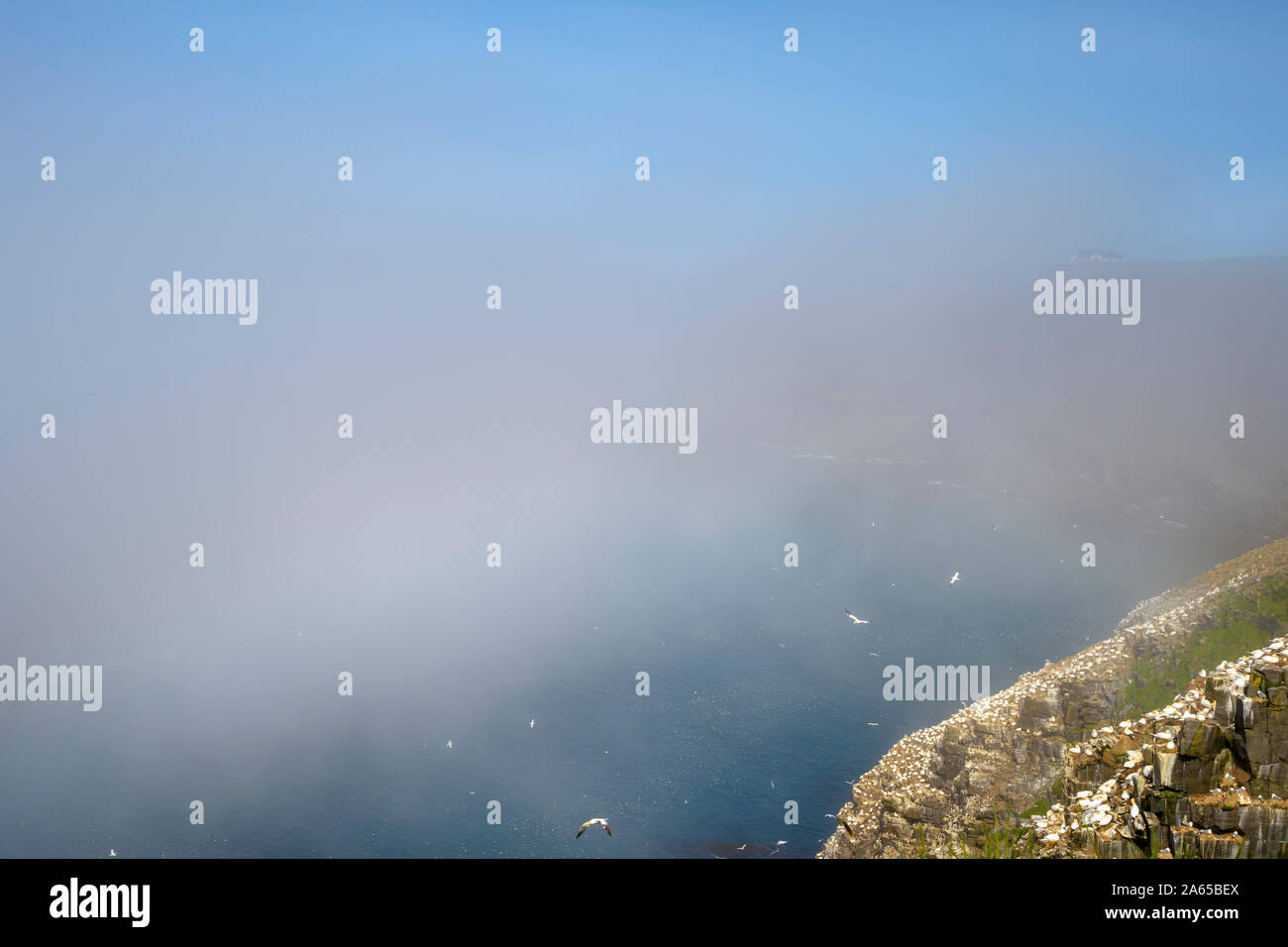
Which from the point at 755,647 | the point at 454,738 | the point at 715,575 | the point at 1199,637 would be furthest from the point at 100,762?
the point at 1199,637

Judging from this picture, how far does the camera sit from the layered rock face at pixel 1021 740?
138 ft

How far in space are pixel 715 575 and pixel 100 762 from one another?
86.7 metres

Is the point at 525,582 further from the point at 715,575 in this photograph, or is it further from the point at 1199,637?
the point at 1199,637

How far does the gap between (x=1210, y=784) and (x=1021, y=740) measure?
16.3 meters

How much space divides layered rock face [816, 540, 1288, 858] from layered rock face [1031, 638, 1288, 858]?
28.7 feet

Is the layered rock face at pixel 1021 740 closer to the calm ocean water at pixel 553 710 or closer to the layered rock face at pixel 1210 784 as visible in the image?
the layered rock face at pixel 1210 784

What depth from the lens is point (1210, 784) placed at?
91.6 ft

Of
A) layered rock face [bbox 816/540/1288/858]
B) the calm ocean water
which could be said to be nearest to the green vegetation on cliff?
layered rock face [bbox 816/540/1288/858]

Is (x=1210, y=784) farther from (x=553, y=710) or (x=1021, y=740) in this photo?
(x=553, y=710)

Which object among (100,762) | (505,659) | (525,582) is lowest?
(100,762)

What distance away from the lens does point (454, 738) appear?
92.9 m

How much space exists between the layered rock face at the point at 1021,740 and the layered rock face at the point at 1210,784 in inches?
345

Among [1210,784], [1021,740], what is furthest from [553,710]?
[1210,784]

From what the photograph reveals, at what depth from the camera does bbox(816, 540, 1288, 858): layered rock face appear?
138 ft
